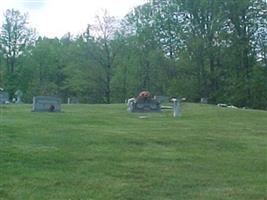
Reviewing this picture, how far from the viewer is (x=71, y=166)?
769 cm


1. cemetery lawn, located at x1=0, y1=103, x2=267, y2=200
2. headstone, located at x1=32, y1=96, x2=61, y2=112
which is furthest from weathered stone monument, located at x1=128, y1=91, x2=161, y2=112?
cemetery lawn, located at x1=0, y1=103, x2=267, y2=200

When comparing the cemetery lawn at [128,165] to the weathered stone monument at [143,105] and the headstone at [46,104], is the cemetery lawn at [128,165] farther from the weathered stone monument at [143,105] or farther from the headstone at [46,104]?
the weathered stone monument at [143,105]

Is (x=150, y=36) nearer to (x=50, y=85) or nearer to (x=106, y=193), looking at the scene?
(x=50, y=85)

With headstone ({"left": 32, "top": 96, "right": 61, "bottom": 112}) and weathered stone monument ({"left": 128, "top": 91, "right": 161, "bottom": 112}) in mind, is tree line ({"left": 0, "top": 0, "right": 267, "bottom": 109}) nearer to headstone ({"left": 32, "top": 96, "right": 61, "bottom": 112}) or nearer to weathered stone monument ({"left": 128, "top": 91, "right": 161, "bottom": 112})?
weathered stone monument ({"left": 128, "top": 91, "right": 161, "bottom": 112})

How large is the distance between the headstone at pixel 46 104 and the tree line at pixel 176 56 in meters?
23.1

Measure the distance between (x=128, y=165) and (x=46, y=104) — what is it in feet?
45.5

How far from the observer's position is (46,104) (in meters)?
21.4

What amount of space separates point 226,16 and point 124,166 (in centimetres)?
3696

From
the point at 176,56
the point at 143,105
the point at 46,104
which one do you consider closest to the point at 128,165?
the point at 46,104

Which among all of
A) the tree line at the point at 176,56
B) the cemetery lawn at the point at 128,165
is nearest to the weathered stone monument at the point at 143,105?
the cemetery lawn at the point at 128,165

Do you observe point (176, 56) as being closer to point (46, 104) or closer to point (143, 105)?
point (143, 105)

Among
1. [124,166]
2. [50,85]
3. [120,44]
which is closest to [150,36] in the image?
[120,44]

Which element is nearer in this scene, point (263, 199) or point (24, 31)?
point (263, 199)

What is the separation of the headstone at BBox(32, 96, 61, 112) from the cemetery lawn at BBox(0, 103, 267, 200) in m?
9.15
